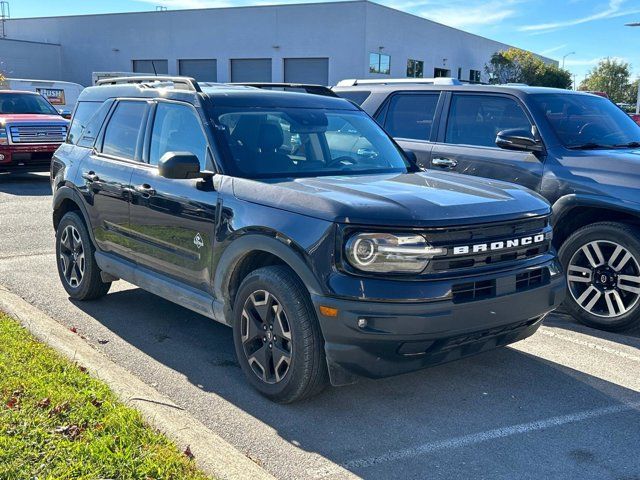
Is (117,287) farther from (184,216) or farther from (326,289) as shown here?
(326,289)

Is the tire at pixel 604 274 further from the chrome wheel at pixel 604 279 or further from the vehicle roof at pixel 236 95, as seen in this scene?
the vehicle roof at pixel 236 95

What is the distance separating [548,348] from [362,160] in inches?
79.2

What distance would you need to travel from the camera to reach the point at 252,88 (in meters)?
5.32

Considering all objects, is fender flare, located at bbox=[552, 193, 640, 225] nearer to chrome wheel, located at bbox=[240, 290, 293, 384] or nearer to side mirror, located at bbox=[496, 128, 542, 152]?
side mirror, located at bbox=[496, 128, 542, 152]

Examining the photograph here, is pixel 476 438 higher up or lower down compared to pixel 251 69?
lower down

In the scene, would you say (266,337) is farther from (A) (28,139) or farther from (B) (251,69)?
(B) (251,69)

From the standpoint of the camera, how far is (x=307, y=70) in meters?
40.0

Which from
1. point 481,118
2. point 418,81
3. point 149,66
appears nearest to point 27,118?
point 418,81

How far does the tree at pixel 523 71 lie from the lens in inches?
1906

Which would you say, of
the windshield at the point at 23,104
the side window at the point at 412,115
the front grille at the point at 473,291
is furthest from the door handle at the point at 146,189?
the windshield at the point at 23,104

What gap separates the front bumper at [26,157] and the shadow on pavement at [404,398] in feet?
33.4

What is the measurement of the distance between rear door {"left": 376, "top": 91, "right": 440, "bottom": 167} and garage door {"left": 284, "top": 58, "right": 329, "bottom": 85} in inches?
1279

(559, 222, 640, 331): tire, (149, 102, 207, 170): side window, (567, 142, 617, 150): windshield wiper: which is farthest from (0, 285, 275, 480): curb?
(567, 142, 617, 150): windshield wiper

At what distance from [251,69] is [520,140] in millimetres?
37621
